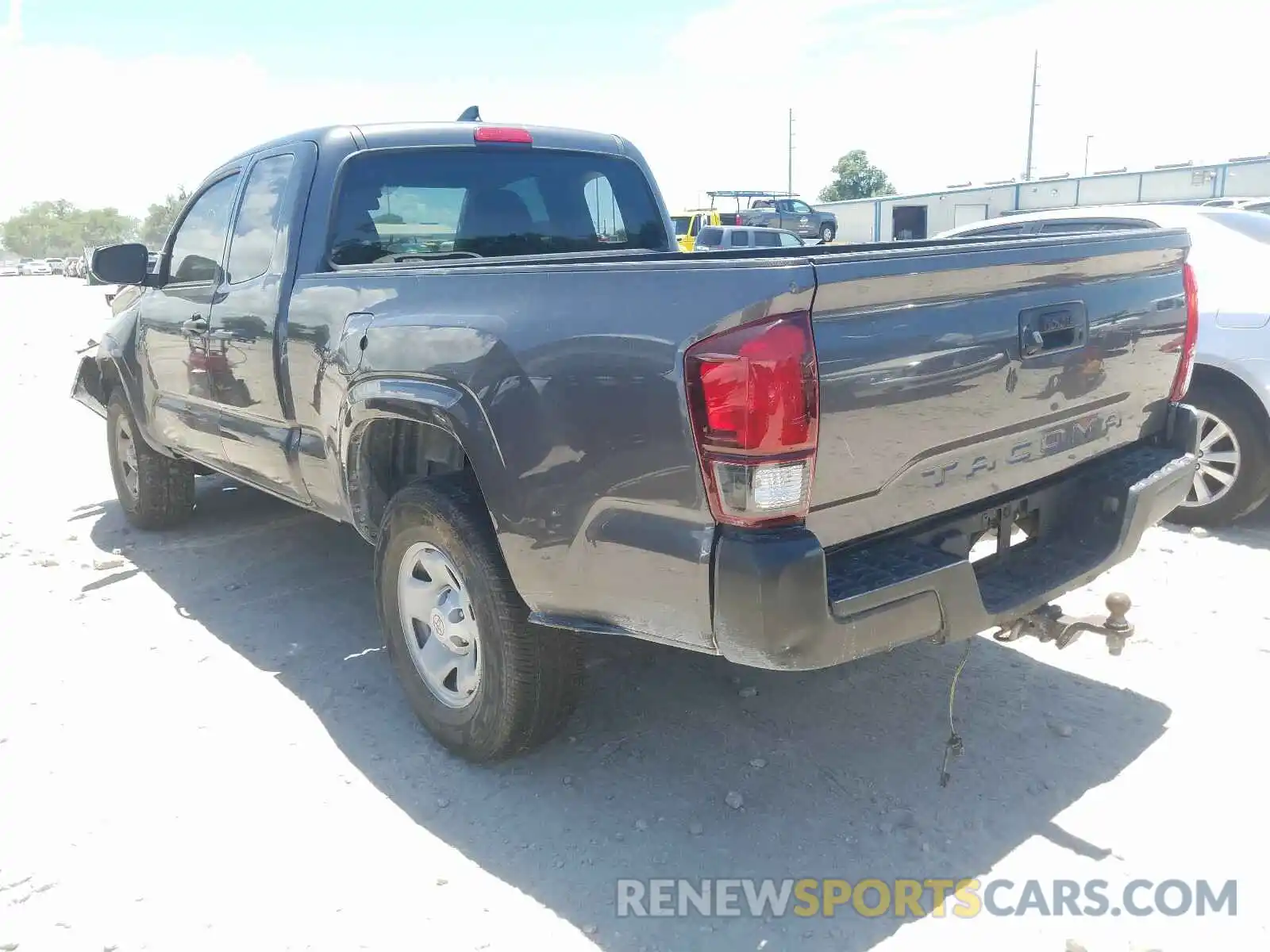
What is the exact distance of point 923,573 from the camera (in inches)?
94.8

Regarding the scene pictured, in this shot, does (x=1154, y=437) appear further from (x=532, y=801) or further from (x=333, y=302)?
(x=333, y=302)

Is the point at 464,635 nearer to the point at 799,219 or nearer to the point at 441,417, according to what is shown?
the point at 441,417

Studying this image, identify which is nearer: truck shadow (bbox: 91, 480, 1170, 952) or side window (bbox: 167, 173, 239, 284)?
truck shadow (bbox: 91, 480, 1170, 952)

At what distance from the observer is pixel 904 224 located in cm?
3669

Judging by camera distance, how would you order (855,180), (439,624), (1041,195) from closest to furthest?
(439,624), (1041,195), (855,180)

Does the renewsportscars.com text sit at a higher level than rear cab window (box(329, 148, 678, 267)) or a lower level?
lower

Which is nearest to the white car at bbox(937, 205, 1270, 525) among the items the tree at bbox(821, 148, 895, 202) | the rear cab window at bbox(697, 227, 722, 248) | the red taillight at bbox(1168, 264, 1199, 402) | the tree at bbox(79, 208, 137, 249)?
the red taillight at bbox(1168, 264, 1199, 402)

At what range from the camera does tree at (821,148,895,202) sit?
72.2m

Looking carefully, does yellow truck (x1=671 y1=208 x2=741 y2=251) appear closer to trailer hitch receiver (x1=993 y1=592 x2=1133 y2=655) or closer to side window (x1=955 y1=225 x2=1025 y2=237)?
side window (x1=955 y1=225 x2=1025 y2=237)

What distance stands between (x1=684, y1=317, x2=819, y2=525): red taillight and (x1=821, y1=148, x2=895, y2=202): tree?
7342cm

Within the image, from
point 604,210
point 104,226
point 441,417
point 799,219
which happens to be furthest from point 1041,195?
point 104,226

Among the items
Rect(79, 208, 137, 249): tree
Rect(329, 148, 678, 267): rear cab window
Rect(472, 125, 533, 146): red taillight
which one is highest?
Rect(472, 125, 533, 146): red taillight

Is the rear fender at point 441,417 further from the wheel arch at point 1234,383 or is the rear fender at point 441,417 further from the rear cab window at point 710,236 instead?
the rear cab window at point 710,236

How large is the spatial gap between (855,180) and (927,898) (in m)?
75.1
